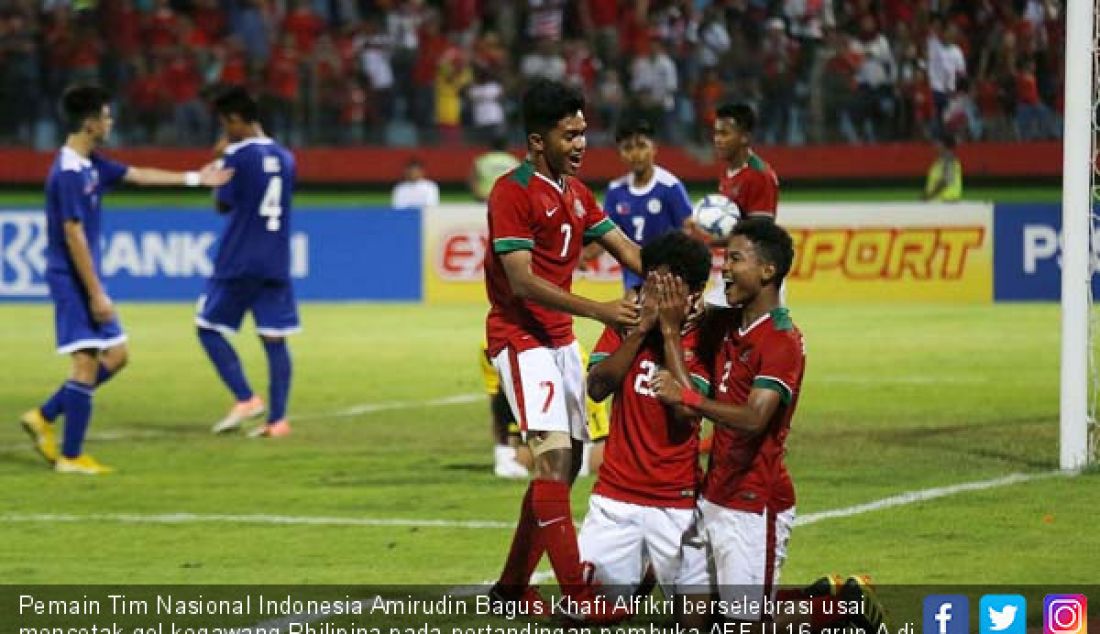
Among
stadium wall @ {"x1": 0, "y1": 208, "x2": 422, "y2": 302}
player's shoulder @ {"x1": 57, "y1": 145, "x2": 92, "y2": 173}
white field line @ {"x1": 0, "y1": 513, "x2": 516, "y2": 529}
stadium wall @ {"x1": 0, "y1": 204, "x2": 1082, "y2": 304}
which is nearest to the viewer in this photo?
white field line @ {"x1": 0, "y1": 513, "x2": 516, "y2": 529}

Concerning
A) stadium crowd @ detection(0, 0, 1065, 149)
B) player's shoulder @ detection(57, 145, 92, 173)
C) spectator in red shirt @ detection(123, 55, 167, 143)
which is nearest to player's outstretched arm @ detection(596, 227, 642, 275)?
player's shoulder @ detection(57, 145, 92, 173)

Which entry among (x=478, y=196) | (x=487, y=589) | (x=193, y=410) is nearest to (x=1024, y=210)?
(x=478, y=196)

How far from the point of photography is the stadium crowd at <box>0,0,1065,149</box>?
2750 cm

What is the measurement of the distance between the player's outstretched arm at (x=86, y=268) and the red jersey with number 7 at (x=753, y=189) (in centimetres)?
398

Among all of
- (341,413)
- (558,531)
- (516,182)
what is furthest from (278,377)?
(558,531)

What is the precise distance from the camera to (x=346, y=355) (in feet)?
65.9

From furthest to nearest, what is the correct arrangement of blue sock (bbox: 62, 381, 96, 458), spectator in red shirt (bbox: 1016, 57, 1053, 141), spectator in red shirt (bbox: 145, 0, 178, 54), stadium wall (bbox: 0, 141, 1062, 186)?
1. spectator in red shirt (bbox: 145, 0, 178, 54)
2. stadium wall (bbox: 0, 141, 1062, 186)
3. spectator in red shirt (bbox: 1016, 57, 1053, 141)
4. blue sock (bbox: 62, 381, 96, 458)

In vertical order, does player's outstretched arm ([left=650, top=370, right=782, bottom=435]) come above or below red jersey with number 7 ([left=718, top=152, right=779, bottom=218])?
above

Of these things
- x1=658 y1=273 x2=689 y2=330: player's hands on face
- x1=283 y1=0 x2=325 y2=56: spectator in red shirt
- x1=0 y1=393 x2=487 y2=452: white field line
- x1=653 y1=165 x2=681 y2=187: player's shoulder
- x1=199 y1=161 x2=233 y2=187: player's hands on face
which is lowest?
x1=0 y1=393 x2=487 y2=452: white field line

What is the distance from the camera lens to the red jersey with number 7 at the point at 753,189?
1348 centimetres

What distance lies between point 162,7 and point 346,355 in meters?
13.4

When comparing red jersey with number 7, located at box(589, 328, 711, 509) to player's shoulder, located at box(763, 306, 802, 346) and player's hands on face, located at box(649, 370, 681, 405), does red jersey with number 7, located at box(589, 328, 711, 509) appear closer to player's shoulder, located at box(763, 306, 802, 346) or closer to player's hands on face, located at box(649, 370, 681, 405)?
player's hands on face, located at box(649, 370, 681, 405)

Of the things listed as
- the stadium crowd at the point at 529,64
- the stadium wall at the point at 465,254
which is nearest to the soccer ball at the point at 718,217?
the stadium wall at the point at 465,254

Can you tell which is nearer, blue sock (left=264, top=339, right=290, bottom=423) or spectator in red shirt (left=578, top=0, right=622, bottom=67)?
blue sock (left=264, top=339, right=290, bottom=423)
